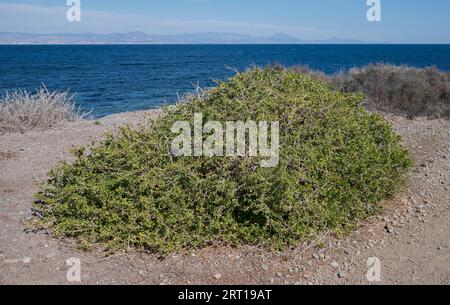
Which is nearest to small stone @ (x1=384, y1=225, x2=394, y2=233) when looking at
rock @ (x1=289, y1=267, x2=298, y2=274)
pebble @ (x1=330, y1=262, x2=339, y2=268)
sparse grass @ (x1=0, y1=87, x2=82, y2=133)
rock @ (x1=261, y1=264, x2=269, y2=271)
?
pebble @ (x1=330, y1=262, x2=339, y2=268)

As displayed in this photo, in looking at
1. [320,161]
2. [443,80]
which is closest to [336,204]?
[320,161]

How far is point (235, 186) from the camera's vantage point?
408cm

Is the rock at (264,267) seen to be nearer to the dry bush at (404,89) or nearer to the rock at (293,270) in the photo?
the rock at (293,270)

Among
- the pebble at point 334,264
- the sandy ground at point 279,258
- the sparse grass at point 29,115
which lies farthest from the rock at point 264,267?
the sparse grass at point 29,115

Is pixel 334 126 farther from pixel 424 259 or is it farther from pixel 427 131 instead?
pixel 427 131

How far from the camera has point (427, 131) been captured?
7.66 meters

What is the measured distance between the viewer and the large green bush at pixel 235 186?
402 cm

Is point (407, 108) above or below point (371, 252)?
above

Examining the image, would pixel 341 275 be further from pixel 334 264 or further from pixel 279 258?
pixel 279 258

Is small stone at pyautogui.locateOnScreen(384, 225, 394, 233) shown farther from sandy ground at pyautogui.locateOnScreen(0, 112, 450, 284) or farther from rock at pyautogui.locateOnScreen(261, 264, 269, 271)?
rock at pyautogui.locateOnScreen(261, 264, 269, 271)

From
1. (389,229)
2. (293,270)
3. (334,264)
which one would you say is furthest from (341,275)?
(389,229)

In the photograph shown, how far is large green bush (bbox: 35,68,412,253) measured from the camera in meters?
4.02
